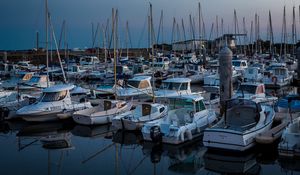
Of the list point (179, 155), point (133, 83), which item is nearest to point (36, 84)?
point (133, 83)

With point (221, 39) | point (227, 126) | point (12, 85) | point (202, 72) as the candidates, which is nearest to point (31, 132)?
point (227, 126)

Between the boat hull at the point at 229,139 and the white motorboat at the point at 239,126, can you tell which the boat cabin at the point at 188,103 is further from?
→ the boat hull at the point at 229,139

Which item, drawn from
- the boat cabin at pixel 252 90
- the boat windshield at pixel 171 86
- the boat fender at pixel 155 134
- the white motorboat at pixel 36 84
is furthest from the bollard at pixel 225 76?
→ the white motorboat at pixel 36 84

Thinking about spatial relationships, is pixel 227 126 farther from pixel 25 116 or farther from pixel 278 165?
pixel 25 116

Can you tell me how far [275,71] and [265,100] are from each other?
1590 centimetres

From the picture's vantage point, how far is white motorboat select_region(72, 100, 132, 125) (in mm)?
21234

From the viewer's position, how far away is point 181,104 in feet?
62.6

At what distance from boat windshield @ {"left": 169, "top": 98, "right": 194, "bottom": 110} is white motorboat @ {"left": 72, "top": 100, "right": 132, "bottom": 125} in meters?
3.85

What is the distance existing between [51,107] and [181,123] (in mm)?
8203

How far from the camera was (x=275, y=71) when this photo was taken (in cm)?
3869

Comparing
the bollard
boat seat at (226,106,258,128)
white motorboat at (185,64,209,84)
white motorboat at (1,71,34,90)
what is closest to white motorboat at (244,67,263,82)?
white motorboat at (185,64,209,84)

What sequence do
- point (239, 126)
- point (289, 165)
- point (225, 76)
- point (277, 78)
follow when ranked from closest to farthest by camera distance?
point (289, 165) → point (239, 126) → point (225, 76) → point (277, 78)

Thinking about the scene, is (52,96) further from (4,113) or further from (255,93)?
(255,93)

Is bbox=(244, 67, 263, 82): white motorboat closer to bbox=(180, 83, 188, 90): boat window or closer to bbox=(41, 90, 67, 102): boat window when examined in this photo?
bbox=(180, 83, 188, 90): boat window
